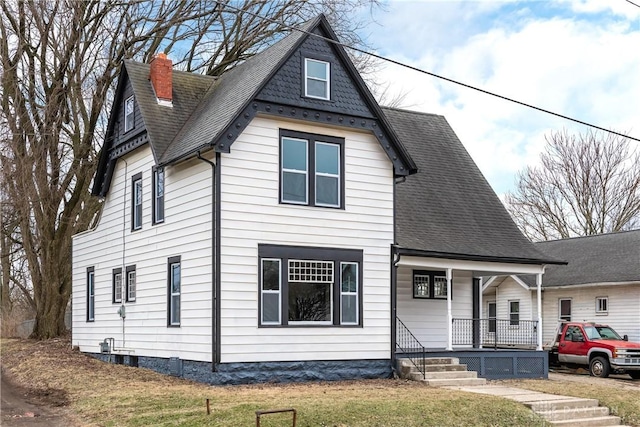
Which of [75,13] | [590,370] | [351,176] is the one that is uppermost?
[75,13]

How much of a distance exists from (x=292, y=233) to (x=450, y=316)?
211 inches

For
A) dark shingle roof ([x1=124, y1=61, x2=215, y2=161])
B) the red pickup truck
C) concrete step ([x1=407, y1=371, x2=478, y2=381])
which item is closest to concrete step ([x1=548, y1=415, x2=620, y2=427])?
concrete step ([x1=407, y1=371, x2=478, y2=381])

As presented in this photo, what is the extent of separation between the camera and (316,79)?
19984 millimetres

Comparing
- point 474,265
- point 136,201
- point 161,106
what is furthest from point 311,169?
point 136,201

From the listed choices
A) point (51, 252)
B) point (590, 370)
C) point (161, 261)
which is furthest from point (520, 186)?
point (161, 261)

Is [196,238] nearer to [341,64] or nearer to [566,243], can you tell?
[341,64]

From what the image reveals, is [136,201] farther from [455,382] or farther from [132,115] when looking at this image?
[455,382]

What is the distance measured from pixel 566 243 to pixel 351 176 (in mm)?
20711

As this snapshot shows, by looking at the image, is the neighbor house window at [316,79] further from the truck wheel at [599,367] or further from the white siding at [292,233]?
the truck wheel at [599,367]

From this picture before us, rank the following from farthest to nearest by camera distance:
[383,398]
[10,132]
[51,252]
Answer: [51,252], [10,132], [383,398]

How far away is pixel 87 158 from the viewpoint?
1271 inches

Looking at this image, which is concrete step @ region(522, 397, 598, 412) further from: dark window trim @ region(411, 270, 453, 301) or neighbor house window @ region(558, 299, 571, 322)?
neighbor house window @ region(558, 299, 571, 322)

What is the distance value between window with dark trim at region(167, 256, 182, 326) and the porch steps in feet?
19.3

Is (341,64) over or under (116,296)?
over
